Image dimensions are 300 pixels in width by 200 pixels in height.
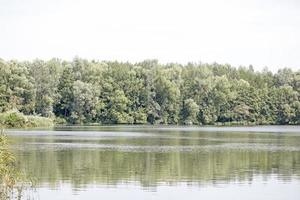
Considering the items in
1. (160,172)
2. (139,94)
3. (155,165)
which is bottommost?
(160,172)

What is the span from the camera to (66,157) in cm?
3944

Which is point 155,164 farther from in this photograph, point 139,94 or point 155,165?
point 139,94

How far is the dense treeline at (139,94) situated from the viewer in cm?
10275

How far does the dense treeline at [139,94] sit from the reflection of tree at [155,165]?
57152mm

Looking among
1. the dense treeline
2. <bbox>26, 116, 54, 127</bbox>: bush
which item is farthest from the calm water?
the dense treeline

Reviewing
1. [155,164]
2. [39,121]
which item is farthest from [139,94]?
[155,164]

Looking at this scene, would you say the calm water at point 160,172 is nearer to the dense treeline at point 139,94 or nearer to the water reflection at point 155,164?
the water reflection at point 155,164

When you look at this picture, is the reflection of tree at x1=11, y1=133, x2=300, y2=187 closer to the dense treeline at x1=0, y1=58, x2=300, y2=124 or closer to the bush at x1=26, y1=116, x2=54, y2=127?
the bush at x1=26, y1=116, x2=54, y2=127

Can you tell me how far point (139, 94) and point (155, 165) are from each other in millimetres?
78113

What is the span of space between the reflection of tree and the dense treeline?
188 feet

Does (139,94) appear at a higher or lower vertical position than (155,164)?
higher

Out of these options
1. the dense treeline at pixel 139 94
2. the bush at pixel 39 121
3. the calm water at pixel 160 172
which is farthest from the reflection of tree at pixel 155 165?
the dense treeline at pixel 139 94

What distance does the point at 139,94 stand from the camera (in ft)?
372

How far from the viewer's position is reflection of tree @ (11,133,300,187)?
97.5 feet
